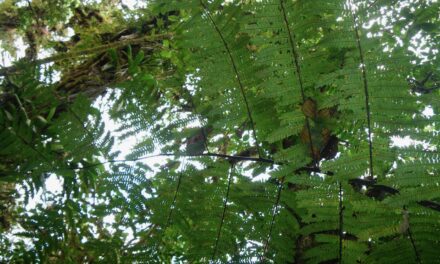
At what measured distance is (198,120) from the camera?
1589 millimetres

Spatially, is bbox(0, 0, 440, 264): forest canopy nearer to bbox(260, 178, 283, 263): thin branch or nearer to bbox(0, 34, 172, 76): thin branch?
bbox(260, 178, 283, 263): thin branch

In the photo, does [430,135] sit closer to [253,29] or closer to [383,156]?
[383,156]

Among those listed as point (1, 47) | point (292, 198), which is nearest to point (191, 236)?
point (292, 198)

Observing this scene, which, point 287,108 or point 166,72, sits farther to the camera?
point 166,72

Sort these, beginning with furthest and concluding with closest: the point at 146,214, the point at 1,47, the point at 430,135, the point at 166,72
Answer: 1. the point at 1,47
2. the point at 166,72
3. the point at 146,214
4. the point at 430,135

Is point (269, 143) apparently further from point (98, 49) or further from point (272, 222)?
point (98, 49)

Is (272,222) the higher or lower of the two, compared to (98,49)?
lower

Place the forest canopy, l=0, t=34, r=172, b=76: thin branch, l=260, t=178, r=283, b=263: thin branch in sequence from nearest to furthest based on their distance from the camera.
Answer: the forest canopy < l=260, t=178, r=283, b=263: thin branch < l=0, t=34, r=172, b=76: thin branch

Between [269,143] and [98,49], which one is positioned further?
[98,49]

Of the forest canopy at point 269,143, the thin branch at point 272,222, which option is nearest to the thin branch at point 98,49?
the forest canopy at point 269,143

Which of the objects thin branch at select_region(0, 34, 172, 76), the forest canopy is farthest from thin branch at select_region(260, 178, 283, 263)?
thin branch at select_region(0, 34, 172, 76)

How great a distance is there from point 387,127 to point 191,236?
895mm

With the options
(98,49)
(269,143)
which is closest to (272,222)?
(269,143)

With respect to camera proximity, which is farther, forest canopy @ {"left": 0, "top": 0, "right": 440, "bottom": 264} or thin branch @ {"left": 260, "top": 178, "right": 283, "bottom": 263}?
thin branch @ {"left": 260, "top": 178, "right": 283, "bottom": 263}
